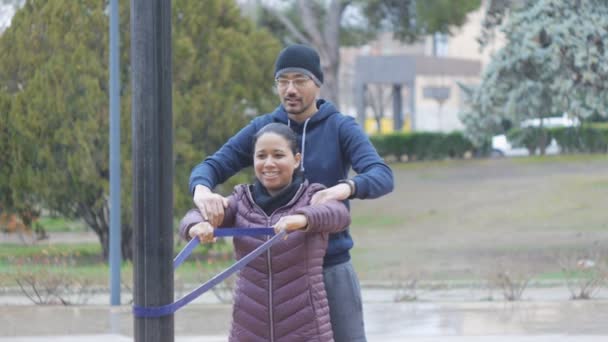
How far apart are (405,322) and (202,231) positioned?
18.3 feet

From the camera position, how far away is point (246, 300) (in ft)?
12.6

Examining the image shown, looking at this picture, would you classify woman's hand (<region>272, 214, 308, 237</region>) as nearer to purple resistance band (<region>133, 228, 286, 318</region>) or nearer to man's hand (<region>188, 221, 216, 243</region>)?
purple resistance band (<region>133, 228, 286, 318</region>)

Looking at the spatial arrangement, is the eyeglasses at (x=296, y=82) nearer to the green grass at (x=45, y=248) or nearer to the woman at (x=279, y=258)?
the woman at (x=279, y=258)

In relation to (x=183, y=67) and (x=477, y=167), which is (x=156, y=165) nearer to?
(x=183, y=67)

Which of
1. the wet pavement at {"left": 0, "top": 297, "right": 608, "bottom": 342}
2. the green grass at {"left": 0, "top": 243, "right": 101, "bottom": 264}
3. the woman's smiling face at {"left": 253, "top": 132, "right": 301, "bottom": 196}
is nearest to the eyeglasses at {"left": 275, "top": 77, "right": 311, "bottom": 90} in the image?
the woman's smiling face at {"left": 253, "top": 132, "right": 301, "bottom": 196}

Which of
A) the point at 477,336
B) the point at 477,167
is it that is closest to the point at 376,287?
the point at 477,336

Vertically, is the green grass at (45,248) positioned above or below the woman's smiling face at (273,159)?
below

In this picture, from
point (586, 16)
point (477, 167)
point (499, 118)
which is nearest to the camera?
point (586, 16)

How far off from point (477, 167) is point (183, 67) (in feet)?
66.6

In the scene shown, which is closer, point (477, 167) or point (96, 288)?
point (96, 288)

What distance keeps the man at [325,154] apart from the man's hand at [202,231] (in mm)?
238

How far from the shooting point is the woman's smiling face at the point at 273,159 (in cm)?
378

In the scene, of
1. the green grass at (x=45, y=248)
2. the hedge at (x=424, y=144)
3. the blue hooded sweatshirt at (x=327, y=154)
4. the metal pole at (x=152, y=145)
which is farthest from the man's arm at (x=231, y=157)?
the hedge at (x=424, y=144)

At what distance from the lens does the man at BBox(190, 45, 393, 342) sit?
3.98m
